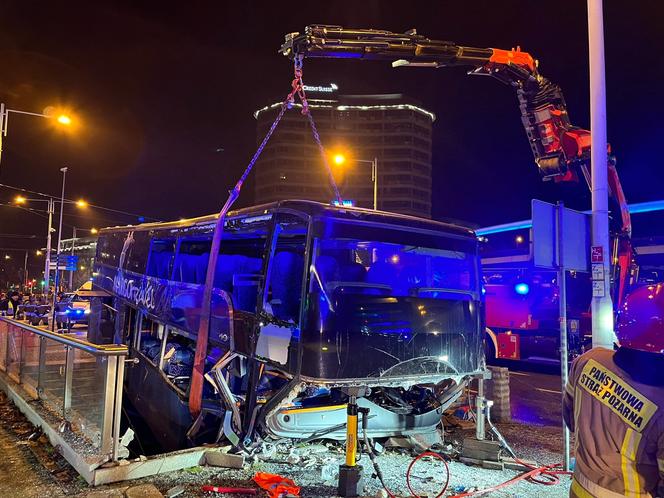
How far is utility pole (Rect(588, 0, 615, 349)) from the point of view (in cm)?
659

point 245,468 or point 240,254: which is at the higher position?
point 240,254

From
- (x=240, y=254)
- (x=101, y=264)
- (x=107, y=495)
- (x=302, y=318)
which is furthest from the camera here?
(x=101, y=264)

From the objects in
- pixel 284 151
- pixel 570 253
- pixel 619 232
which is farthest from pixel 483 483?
pixel 284 151

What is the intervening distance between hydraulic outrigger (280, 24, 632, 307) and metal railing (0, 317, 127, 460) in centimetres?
618

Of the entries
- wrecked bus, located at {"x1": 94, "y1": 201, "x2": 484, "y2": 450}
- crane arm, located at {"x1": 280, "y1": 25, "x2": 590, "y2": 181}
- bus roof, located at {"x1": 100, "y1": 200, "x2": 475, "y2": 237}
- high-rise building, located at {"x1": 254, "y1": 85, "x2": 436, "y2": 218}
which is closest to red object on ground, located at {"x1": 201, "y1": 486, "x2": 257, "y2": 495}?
wrecked bus, located at {"x1": 94, "y1": 201, "x2": 484, "y2": 450}

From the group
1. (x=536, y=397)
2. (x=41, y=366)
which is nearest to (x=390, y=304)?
(x=41, y=366)

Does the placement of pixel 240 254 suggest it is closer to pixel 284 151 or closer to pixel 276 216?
pixel 276 216

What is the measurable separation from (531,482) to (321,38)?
677 centimetres

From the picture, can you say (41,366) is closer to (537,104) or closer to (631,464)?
(631,464)

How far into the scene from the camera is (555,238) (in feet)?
19.1

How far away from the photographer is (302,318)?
15.7 feet

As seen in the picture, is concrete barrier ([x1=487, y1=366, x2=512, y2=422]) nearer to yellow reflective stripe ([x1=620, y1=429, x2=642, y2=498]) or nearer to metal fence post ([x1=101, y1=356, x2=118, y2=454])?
metal fence post ([x1=101, y1=356, x2=118, y2=454])

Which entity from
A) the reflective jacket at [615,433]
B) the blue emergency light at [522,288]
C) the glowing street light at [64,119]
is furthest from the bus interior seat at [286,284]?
the glowing street light at [64,119]

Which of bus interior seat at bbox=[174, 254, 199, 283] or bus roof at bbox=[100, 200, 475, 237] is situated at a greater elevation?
bus roof at bbox=[100, 200, 475, 237]
